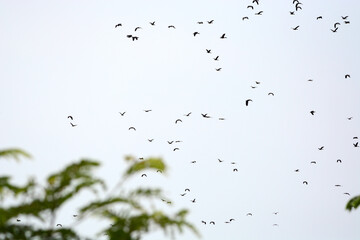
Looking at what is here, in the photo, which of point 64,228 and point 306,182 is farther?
point 306,182

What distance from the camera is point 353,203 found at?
344 inches

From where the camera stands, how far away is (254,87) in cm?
2305

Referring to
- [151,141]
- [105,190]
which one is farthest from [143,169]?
[151,141]

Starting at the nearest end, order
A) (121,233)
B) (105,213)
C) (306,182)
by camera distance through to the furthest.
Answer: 1. (121,233)
2. (105,213)
3. (306,182)

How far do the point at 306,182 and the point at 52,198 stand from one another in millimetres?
21816

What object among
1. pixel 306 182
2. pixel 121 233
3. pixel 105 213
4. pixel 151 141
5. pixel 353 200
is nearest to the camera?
pixel 121 233

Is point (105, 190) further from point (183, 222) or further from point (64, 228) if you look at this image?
point (183, 222)

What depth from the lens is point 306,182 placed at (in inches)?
1036

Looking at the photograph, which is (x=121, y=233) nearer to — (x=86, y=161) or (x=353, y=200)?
(x=86, y=161)

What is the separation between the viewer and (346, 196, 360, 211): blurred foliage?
864 cm

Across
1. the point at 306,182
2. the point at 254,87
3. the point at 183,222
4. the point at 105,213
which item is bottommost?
the point at 183,222

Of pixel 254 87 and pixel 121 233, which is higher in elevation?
pixel 254 87

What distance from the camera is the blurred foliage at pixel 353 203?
864 cm

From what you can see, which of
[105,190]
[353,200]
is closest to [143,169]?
[105,190]
